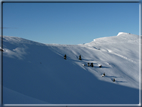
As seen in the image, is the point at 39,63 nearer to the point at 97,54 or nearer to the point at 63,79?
the point at 63,79

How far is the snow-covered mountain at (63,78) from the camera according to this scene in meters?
8.19

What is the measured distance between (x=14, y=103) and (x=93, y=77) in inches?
314

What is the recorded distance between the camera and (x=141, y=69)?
15516 mm

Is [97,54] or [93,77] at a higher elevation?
[97,54]

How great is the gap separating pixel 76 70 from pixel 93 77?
6.38 ft

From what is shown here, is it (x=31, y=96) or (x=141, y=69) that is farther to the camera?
(x=141, y=69)

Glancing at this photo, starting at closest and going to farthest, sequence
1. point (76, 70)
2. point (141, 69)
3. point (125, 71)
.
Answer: point (76, 70), point (125, 71), point (141, 69)

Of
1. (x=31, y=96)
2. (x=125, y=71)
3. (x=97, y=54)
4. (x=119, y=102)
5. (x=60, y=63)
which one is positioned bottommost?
(x=119, y=102)

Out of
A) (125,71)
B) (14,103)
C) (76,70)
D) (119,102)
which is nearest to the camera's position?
(14,103)

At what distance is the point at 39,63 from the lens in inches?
456

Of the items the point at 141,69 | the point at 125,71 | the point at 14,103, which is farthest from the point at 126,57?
the point at 14,103

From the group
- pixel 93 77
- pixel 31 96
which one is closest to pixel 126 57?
pixel 93 77

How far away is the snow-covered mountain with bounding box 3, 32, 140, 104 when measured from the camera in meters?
8.19

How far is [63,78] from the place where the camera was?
1090cm
